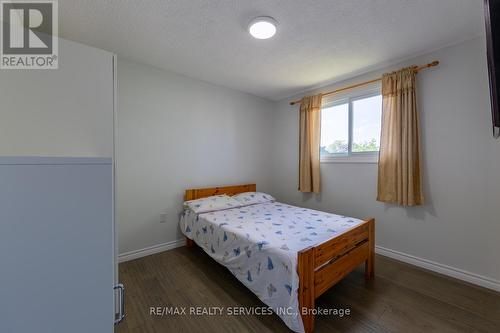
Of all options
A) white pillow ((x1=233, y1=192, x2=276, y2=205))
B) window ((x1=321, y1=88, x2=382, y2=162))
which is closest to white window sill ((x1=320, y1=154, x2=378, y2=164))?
window ((x1=321, y1=88, x2=382, y2=162))

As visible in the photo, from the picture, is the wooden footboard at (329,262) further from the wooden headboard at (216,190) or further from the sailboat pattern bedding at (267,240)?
the wooden headboard at (216,190)

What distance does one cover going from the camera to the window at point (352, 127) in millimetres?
2826

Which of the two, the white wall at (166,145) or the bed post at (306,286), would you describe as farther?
the white wall at (166,145)

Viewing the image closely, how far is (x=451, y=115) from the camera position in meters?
2.22

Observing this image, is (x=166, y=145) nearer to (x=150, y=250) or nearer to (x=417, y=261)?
(x=150, y=250)

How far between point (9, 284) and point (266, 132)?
12.6ft

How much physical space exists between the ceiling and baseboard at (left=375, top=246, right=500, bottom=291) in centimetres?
238

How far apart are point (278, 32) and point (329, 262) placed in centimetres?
213

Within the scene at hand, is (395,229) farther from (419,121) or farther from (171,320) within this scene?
(171,320)

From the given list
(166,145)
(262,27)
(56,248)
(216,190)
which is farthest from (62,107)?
(216,190)

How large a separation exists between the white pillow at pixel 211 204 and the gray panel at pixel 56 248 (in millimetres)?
1900

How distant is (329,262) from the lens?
1.71 m

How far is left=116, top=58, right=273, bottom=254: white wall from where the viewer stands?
8.45 feet
